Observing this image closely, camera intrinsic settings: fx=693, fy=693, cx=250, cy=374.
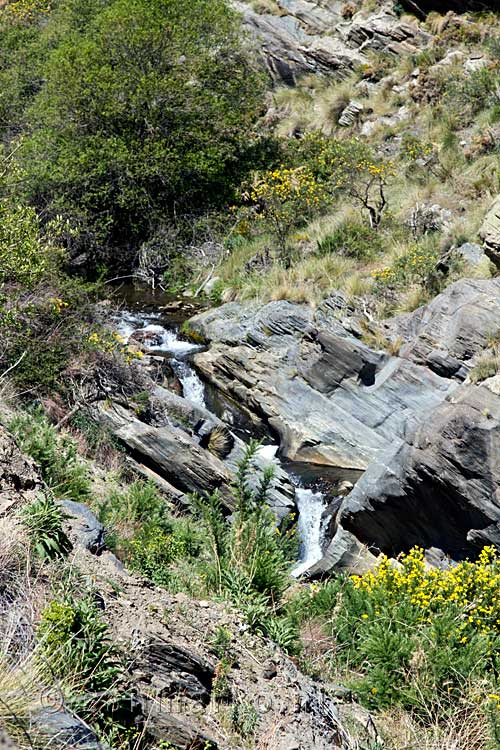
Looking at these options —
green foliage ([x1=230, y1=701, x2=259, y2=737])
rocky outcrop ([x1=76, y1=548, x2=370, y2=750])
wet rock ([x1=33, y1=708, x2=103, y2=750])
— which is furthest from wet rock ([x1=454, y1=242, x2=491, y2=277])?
wet rock ([x1=33, y1=708, x2=103, y2=750])

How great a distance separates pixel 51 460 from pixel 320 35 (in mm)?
23825

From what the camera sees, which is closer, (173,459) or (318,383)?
(173,459)

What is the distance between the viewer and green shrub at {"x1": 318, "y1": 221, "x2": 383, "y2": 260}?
15.3 m

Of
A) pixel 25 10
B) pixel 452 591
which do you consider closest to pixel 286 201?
pixel 452 591

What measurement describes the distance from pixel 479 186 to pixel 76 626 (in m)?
15.1

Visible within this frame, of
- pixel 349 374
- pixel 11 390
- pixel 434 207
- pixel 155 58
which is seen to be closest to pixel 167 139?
pixel 155 58

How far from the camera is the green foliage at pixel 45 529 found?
4.19 m

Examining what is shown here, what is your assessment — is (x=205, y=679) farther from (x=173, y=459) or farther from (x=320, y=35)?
(x=320, y=35)

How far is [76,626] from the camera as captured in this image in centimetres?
348

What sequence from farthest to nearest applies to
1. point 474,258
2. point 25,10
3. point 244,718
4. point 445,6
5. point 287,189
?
point 25,10, point 445,6, point 287,189, point 474,258, point 244,718

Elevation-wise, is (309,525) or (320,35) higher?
(320,35)

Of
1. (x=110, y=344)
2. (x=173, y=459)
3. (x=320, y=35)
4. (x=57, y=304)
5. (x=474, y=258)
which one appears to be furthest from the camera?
(x=320, y=35)

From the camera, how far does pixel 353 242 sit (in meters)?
15.5

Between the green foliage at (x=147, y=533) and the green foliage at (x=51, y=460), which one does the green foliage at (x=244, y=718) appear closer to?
the green foliage at (x=147, y=533)
